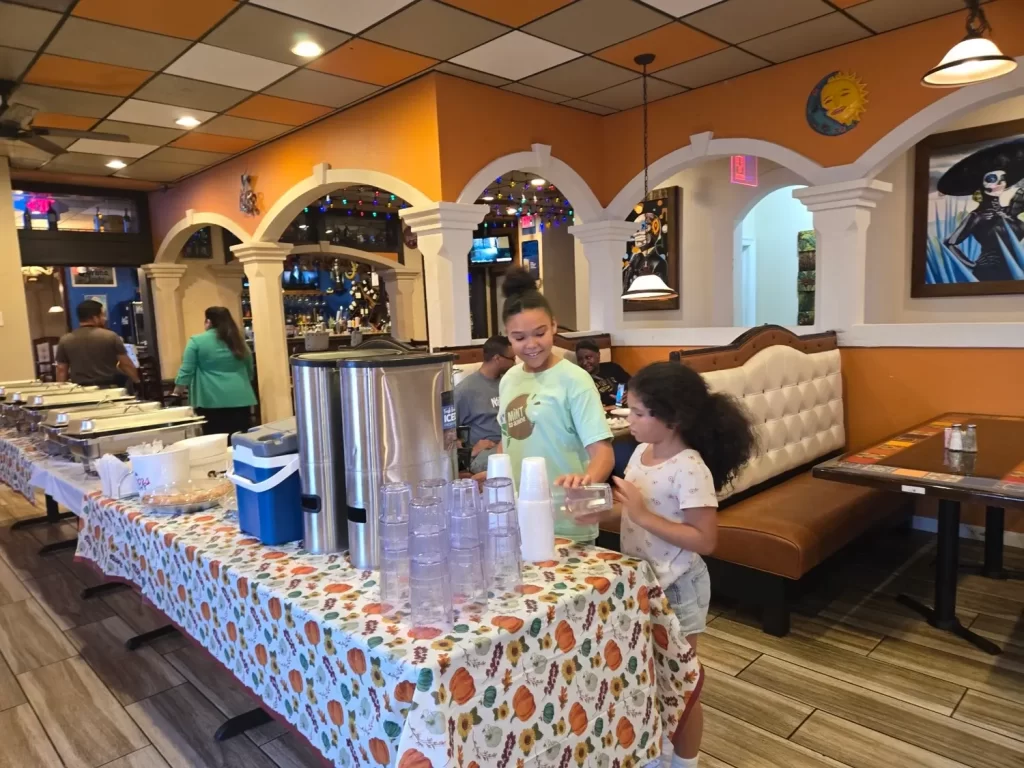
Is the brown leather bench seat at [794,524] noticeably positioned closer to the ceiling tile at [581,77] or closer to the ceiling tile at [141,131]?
the ceiling tile at [581,77]

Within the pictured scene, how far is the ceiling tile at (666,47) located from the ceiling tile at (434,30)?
79 centimetres

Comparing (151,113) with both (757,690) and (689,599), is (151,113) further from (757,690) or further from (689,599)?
(757,690)

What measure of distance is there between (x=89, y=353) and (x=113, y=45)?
7.57 feet

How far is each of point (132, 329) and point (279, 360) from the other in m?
7.93

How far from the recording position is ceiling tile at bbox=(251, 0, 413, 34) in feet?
10.6

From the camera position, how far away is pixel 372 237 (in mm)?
9375

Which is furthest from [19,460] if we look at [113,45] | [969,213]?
[969,213]

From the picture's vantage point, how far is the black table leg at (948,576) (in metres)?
2.67

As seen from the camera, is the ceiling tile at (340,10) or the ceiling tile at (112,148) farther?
the ceiling tile at (112,148)

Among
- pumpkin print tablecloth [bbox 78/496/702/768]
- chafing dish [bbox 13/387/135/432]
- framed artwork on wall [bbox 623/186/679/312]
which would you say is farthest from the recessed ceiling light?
framed artwork on wall [bbox 623/186/679/312]

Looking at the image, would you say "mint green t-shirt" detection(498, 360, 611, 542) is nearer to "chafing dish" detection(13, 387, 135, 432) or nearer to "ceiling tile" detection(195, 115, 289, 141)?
"chafing dish" detection(13, 387, 135, 432)

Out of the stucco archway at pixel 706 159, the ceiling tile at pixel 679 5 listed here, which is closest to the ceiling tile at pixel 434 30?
the ceiling tile at pixel 679 5

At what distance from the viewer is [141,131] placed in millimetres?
5383

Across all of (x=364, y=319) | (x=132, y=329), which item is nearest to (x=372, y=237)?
(x=364, y=319)
